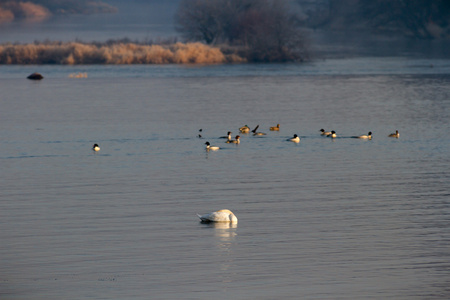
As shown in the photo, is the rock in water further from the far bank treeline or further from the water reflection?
the water reflection

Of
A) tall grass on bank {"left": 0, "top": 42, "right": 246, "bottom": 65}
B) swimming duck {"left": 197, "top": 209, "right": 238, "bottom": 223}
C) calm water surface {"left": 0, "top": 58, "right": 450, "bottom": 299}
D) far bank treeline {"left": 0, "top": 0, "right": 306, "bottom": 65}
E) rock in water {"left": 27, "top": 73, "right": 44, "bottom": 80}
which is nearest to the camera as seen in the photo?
calm water surface {"left": 0, "top": 58, "right": 450, "bottom": 299}

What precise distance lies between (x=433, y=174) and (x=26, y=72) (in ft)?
183

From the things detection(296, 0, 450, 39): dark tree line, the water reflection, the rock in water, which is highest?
the water reflection

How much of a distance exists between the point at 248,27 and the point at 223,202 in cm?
6798

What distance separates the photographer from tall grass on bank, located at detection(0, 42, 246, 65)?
278 feet

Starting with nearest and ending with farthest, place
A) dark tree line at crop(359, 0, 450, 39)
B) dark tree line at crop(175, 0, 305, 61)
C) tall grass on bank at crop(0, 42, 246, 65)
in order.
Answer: tall grass on bank at crop(0, 42, 246, 65) < dark tree line at crop(175, 0, 305, 61) < dark tree line at crop(359, 0, 450, 39)

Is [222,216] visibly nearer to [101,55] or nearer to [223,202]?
[223,202]

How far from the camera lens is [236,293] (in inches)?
563

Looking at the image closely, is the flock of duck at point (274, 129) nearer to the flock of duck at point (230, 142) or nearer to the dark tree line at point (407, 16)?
the flock of duck at point (230, 142)

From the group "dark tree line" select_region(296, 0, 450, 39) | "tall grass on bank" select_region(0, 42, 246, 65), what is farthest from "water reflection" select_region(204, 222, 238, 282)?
"dark tree line" select_region(296, 0, 450, 39)

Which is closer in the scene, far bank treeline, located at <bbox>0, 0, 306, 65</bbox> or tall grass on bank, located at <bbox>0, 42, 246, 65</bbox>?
tall grass on bank, located at <bbox>0, 42, 246, 65</bbox>

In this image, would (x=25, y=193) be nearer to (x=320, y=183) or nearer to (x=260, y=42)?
(x=320, y=183)

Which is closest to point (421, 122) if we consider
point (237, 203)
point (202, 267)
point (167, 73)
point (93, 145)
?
point (93, 145)

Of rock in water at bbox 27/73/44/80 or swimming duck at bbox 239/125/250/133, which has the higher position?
swimming duck at bbox 239/125/250/133
